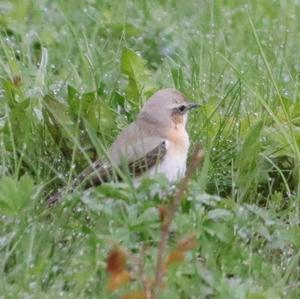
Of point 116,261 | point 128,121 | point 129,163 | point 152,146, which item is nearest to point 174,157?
point 152,146

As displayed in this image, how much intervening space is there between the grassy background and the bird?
0.11 m

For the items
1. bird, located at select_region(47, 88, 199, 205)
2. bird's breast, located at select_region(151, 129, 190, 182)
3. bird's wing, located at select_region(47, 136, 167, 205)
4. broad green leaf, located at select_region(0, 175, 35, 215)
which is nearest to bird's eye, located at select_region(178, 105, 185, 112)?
bird, located at select_region(47, 88, 199, 205)

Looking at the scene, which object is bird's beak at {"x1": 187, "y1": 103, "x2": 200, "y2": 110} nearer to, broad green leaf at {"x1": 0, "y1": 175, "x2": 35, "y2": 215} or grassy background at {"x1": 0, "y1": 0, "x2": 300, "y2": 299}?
grassy background at {"x1": 0, "y1": 0, "x2": 300, "y2": 299}

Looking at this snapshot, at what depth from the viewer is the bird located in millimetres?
6227

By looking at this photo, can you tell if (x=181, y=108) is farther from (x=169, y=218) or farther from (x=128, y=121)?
(x=169, y=218)

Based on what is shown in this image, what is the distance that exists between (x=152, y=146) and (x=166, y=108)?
1.01 ft

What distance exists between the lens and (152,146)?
6.56 metres

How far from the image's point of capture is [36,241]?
5.39 metres

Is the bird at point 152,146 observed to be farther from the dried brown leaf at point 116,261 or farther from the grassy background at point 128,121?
the dried brown leaf at point 116,261

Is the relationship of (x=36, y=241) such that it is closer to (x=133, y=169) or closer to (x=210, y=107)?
(x=133, y=169)

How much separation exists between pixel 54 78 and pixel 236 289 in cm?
295

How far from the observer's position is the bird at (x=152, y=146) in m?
6.23

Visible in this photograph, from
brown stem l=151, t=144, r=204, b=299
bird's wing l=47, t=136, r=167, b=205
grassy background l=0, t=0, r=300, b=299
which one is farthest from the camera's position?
bird's wing l=47, t=136, r=167, b=205

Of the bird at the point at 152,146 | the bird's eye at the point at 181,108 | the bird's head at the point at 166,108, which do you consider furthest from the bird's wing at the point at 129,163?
the bird's eye at the point at 181,108
